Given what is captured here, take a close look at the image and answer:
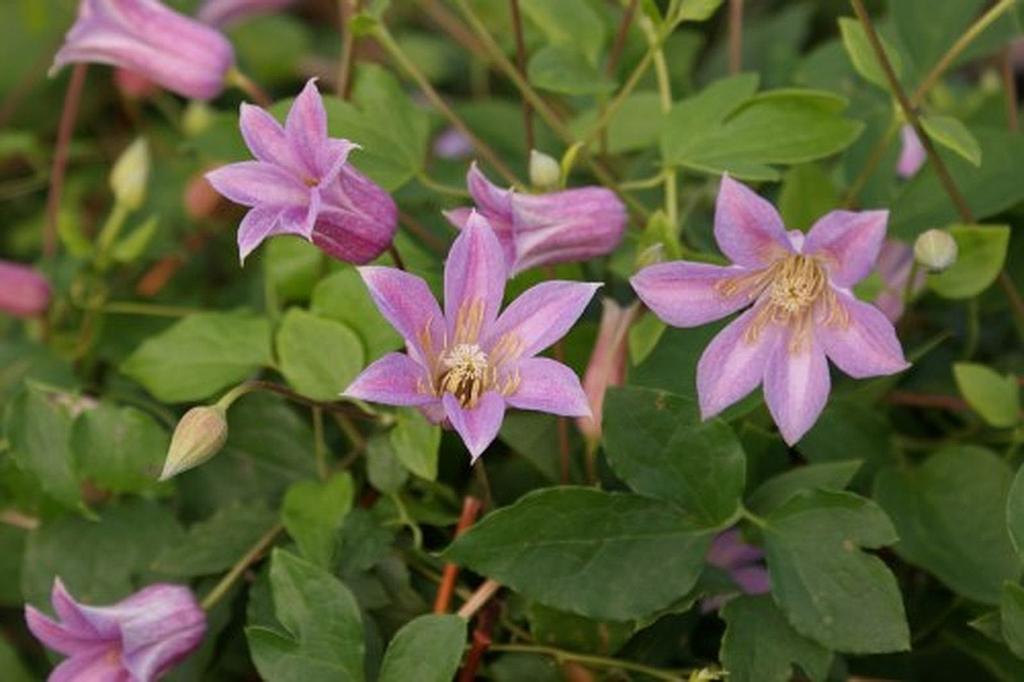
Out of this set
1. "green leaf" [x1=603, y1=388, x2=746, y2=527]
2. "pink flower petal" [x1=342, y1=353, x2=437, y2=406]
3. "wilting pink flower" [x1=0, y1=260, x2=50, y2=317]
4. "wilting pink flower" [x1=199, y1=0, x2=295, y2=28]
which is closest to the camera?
"pink flower petal" [x1=342, y1=353, x2=437, y2=406]

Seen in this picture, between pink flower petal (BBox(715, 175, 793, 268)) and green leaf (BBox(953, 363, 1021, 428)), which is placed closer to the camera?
pink flower petal (BBox(715, 175, 793, 268))

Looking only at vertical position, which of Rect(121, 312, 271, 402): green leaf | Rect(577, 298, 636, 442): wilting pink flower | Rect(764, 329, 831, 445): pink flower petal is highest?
Rect(764, 329, 831, 445): pink flower petal

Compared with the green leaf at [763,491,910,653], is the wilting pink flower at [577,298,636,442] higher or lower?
higher

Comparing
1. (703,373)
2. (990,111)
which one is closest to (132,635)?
(703,373)

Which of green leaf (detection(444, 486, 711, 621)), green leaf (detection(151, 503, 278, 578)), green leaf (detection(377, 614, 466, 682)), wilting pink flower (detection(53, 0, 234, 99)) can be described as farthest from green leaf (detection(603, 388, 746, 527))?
wilting pink flower (detection(53, 0, 234, 99))

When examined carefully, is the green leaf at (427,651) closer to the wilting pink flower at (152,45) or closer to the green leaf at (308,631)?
the green leaf at (308,631)

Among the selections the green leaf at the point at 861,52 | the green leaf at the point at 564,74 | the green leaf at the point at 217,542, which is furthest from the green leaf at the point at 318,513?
the green leaf at the point at 861,52

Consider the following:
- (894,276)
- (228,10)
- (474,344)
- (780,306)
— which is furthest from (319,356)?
(228,10)

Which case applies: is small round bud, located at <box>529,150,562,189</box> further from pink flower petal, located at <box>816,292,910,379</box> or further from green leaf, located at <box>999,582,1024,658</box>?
green leaf, located at <box>999,582,1024,658</box>
